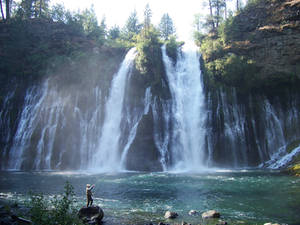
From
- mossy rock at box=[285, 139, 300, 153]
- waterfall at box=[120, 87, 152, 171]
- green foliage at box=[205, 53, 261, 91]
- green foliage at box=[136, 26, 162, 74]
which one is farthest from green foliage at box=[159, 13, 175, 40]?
mossy rock at box=[285, 139, 300, 153]

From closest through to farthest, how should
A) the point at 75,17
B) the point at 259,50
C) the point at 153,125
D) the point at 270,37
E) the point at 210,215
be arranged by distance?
the point at 210,215 < the point at 153,125 < the point at 259,50 < the point at 270,37 < the point at 75,17

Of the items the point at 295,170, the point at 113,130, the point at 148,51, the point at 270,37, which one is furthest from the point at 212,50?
the point at 295,170

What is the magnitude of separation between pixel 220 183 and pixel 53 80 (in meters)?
31.5

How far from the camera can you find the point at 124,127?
34.7 metres

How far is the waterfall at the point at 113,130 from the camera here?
33125 millimetres

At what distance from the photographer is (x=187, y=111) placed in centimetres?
3494

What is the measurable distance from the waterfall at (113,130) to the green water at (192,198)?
12.0 meters

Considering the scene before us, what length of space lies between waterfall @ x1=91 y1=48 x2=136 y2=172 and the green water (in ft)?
39.4

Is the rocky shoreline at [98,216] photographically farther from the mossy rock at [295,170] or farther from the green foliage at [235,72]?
the green foliage at [235,72]

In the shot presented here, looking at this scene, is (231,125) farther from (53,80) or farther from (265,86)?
(53,80)

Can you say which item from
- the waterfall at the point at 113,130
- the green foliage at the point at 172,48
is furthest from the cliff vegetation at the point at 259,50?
the waterfall at the point at 113,130

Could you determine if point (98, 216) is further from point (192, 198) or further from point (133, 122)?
point (133, 122)

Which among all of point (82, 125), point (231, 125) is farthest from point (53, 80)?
point (231, 125)

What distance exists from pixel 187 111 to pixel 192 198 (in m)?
20.2
